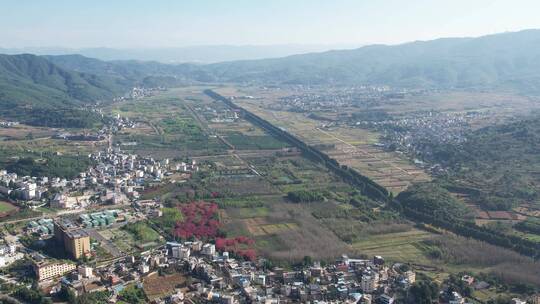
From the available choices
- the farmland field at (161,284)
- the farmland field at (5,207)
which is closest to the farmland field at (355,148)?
the farmland field at (161,284)

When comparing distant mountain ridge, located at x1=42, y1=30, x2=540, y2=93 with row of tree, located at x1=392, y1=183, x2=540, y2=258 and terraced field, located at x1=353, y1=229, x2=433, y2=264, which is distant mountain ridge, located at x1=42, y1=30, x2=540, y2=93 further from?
terraced field, located at x1=353, y1=229, x2=433, y2=264

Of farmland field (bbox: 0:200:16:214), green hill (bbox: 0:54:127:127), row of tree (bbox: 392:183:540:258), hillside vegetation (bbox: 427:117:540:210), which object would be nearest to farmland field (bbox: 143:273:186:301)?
farmland field (bbox: 0:200:16:214)

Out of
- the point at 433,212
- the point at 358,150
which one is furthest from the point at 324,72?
the point at 433,212

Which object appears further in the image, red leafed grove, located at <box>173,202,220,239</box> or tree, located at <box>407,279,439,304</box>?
red leafed grove, located at <box>173,202,220,239</box>

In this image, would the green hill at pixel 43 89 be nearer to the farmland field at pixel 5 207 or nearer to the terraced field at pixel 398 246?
the farmland field at pixel 5 207

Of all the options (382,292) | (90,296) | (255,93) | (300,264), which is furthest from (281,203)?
(255,93)

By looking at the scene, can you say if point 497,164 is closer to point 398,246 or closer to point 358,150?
point 358,150
